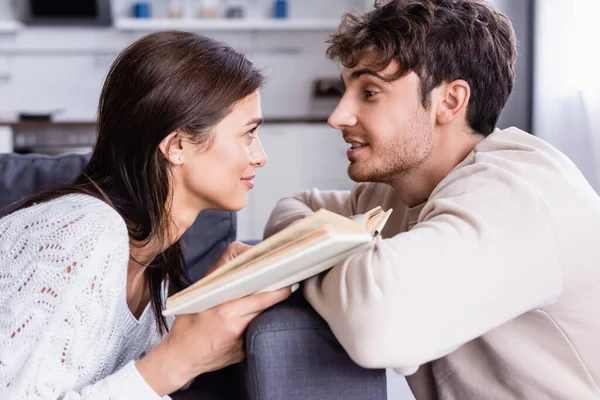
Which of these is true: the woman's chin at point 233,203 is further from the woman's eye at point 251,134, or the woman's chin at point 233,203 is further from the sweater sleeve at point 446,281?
the sweater sleeve at point 446,281

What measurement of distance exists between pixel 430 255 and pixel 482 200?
0.50ft

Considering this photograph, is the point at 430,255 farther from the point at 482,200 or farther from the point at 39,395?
the point at 39,395

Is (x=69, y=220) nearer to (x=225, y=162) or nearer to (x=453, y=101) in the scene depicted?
(x=225, y=162)

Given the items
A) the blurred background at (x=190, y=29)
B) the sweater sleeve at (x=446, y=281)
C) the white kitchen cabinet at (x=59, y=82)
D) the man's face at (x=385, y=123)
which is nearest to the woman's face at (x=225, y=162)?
the man's face at (x=385, y=123)

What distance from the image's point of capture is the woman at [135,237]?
1208 millimetres

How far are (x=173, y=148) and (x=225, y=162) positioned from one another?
110mm

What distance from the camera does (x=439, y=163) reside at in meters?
1.63

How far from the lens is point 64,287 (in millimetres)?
1205

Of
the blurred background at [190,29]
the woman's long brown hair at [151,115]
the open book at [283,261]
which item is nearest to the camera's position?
the open book at [283,261]

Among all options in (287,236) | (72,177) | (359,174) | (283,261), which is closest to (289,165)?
(72,177)

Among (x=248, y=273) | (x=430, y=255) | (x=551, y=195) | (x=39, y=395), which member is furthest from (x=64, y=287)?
(x=551, y=195)

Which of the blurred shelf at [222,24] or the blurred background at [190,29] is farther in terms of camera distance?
the blurred shelf at [222,24]

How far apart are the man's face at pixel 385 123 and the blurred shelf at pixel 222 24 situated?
3965mm

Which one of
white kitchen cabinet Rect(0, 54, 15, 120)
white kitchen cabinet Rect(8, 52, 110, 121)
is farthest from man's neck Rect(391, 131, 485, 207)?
white kitchen cabinet Rect(0, 54, 15, 120)
